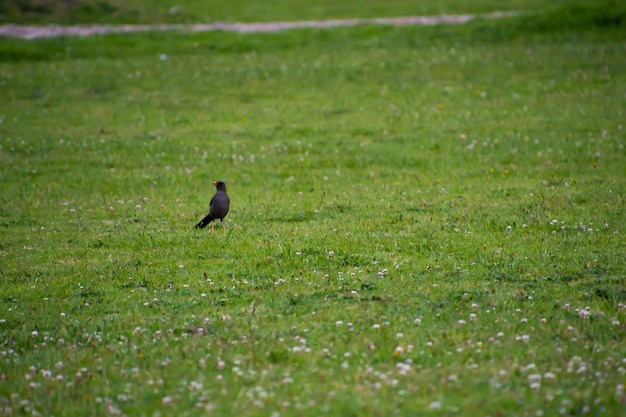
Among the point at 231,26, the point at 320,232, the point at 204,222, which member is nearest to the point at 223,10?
the point at 231,26

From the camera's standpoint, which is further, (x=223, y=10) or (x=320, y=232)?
(x=223, y=10)

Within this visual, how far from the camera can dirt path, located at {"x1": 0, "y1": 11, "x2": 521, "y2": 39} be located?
33.9 metres

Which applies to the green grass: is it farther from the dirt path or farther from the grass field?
the grass field

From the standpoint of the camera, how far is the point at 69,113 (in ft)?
79.4

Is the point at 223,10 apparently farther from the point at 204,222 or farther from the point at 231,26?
the point at 204,222

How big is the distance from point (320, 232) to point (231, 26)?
23.5 metres

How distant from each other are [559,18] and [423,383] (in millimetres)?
28572

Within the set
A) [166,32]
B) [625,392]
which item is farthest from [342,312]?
[166,32]

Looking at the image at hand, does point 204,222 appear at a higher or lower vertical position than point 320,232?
higher

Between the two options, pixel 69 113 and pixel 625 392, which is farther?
pixel 69 113

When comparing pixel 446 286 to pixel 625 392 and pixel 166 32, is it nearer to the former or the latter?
pixel 625 392

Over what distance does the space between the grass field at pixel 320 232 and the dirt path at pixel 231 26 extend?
11.7 ft

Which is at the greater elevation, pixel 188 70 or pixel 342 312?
pixel 188 70

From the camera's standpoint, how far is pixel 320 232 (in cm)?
1361
